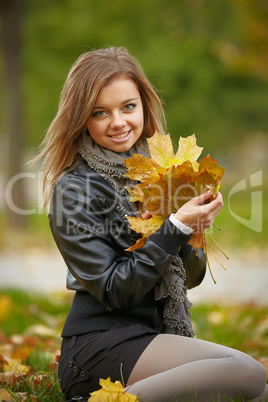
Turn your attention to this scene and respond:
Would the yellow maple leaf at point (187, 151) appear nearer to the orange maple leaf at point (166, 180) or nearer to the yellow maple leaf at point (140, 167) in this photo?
the orange maple leaf at point (166, 180)

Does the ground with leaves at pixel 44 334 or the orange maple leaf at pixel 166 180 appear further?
the ground with leaves at pixel 44 334

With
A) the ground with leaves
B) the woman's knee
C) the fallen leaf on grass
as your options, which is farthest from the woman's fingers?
the fallen leaf on grass

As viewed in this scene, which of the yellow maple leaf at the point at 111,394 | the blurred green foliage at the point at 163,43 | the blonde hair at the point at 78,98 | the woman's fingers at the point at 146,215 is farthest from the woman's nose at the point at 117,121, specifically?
the blurred green foliage at the point at 163,43

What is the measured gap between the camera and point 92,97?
7.88 feet

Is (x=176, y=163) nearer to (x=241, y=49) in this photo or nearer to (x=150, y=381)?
(x=150, y=381)

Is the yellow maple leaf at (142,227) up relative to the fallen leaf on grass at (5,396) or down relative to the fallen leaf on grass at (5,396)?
up

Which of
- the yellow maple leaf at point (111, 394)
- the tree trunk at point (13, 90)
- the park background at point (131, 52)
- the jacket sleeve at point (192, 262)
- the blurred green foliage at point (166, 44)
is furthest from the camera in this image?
the blurred green foliage at point (166, 44)

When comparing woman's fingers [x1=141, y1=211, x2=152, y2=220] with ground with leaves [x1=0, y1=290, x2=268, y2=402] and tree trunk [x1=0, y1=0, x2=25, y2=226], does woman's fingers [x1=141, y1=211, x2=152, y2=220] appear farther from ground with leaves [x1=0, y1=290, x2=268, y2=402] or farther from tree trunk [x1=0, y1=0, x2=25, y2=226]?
tree trunk [x1=0, y1=0, x2=25, y2=226]

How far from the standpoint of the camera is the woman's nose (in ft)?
8.04

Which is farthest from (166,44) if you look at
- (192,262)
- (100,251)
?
(100,251)

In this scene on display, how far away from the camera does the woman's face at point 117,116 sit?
96.6 inches

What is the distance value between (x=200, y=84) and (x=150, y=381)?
11409 mm

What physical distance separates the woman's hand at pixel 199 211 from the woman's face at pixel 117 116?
480 mm

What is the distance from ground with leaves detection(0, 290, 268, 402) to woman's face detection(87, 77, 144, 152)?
3.54ft
